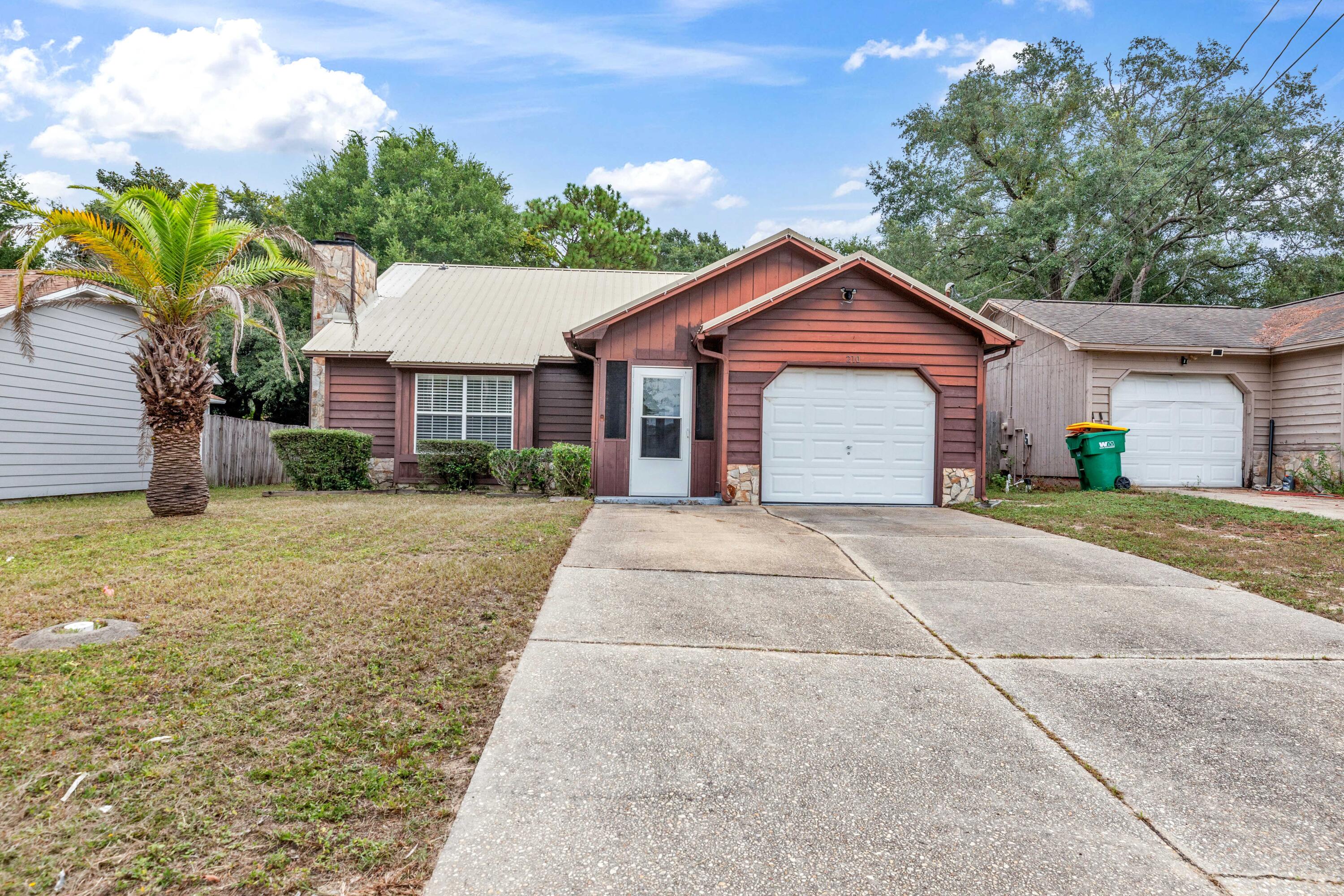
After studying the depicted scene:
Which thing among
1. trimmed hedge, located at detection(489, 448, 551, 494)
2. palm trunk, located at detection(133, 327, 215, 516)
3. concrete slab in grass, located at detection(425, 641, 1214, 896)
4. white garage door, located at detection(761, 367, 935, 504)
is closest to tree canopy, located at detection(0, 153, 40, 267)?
palm trunk, located at detection(133, 327, 215, 516)

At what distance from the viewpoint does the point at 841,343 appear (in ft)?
34.4

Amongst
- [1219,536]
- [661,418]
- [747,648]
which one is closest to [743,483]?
[661,418]

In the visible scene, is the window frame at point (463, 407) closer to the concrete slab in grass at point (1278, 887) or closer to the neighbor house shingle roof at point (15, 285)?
the neighbor house shingle roof at point (15, 285)

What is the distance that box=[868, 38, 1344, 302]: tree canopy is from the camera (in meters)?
21.9

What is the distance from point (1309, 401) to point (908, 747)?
1651cm

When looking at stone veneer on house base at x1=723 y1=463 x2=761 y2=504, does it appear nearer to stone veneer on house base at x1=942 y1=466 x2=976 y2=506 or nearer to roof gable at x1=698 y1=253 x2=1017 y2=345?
roof gable at x1=698 y1=253 x2=1017 y2=345

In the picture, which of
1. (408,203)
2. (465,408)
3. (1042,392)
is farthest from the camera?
(408,203)

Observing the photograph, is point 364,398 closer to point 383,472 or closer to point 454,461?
point 383,472

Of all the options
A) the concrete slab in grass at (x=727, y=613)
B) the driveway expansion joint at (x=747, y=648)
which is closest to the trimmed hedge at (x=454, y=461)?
the concrete slab in grass at (x=727, y=613)

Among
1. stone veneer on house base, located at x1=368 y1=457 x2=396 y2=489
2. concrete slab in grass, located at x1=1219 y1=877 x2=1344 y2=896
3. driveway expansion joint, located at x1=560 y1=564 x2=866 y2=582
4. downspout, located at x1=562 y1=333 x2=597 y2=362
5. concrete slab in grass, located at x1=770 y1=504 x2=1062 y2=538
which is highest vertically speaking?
downspout, located at x1=562 y1=333 x2=597 y2=362

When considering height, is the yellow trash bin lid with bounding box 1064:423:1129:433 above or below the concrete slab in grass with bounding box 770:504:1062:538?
above

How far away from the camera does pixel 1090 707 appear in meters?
3.06

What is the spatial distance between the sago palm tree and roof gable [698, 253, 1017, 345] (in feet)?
18.9

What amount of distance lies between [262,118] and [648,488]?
31.2 meters
